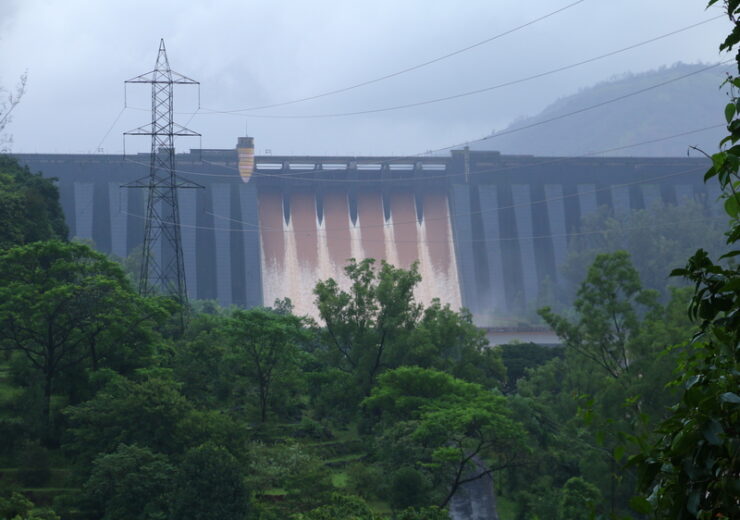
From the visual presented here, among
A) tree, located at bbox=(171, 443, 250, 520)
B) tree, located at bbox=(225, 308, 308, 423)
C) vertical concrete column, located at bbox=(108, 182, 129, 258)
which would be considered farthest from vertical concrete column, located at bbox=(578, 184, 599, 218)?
tree, located at bbox=(171, 443, 250, 520)

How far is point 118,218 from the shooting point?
67.4 metres

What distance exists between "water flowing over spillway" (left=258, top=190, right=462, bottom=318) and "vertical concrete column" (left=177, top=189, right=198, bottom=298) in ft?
18.3

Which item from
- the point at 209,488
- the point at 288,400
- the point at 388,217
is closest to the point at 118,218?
the point at 388,217

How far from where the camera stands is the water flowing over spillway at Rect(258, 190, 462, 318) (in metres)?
72.5

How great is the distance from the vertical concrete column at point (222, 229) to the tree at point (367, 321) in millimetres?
36439

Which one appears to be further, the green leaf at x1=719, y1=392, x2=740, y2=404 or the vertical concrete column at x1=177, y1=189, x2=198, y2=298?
the vertical concrete column at x1=177, y1=189, x2=198, y2=298

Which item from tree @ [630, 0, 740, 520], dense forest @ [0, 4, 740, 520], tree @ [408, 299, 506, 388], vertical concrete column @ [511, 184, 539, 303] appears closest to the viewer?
tree @ [630, 0, 740, 520]

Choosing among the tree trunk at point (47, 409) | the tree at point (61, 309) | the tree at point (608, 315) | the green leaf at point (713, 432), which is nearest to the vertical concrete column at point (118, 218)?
the tree at point (61, 309)

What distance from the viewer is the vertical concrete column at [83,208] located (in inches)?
2623

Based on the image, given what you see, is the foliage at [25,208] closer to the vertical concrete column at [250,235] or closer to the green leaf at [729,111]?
the green leaf at [729,111]

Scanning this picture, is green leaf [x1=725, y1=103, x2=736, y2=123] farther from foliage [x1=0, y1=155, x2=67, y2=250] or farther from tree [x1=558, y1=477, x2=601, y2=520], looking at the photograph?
foliage [x1=0, y1=155, x2=67, y2=250]

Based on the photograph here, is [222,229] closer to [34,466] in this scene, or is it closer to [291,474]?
[34,466]

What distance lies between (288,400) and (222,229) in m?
40.1

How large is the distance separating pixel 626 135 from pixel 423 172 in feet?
427
